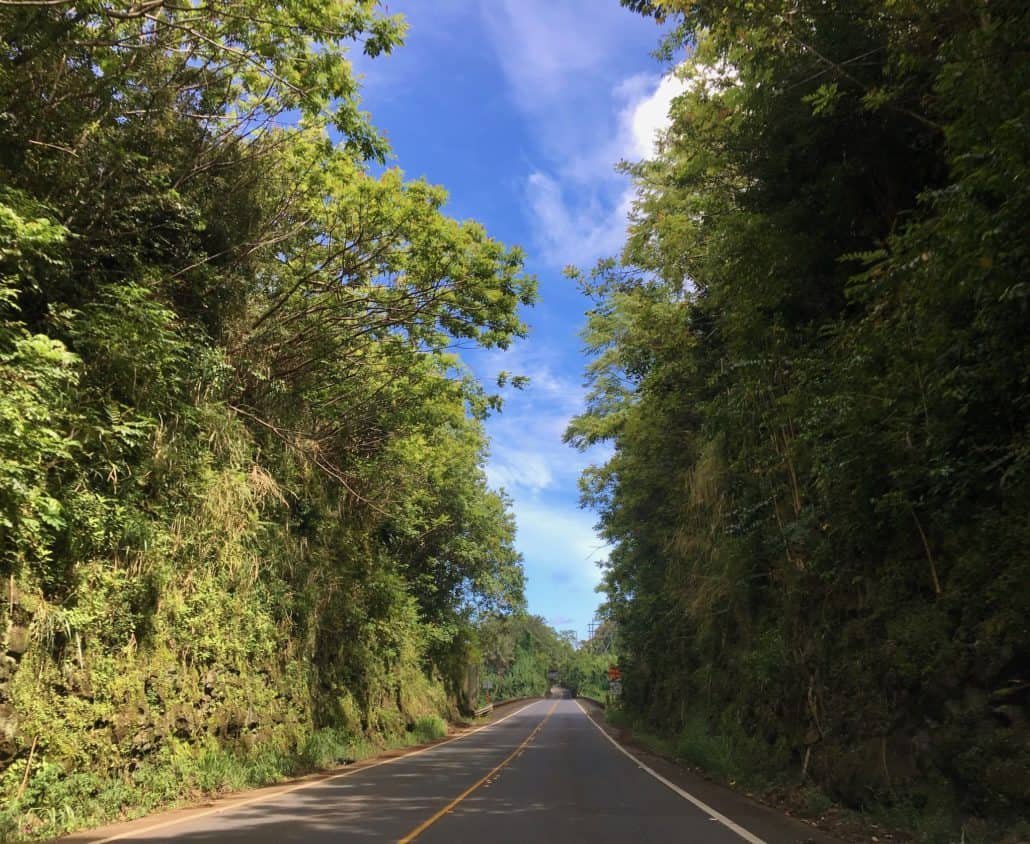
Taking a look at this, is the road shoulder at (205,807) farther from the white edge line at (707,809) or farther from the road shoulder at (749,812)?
the road shoulder at (749,812)

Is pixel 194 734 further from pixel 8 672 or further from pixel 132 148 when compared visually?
pixel 132 148

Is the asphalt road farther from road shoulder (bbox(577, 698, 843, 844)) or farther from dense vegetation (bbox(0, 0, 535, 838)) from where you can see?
dense vegetation (bbox(0, 0, 535, 838))

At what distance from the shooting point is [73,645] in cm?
909

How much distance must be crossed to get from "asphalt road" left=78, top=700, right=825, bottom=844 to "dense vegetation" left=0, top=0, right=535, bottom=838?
177cm

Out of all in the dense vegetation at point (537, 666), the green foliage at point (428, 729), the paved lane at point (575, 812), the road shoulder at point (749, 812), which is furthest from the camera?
the dense vegetation at point (537, 666)

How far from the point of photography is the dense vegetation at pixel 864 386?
Answer: 654 centimetres

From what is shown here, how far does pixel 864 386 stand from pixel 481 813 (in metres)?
7.78

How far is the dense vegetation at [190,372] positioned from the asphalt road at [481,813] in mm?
1772

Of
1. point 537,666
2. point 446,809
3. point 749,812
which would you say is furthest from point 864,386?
point 537,666

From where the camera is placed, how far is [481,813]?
9266 mm

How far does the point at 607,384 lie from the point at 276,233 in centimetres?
1826

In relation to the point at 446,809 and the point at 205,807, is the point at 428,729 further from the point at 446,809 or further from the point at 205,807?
the point at 446,809

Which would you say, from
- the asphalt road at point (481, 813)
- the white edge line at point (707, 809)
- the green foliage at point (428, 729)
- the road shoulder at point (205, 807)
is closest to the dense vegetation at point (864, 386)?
the white edge line at point (707, 809)

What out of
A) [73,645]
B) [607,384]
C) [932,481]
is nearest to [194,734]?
[73,645]
